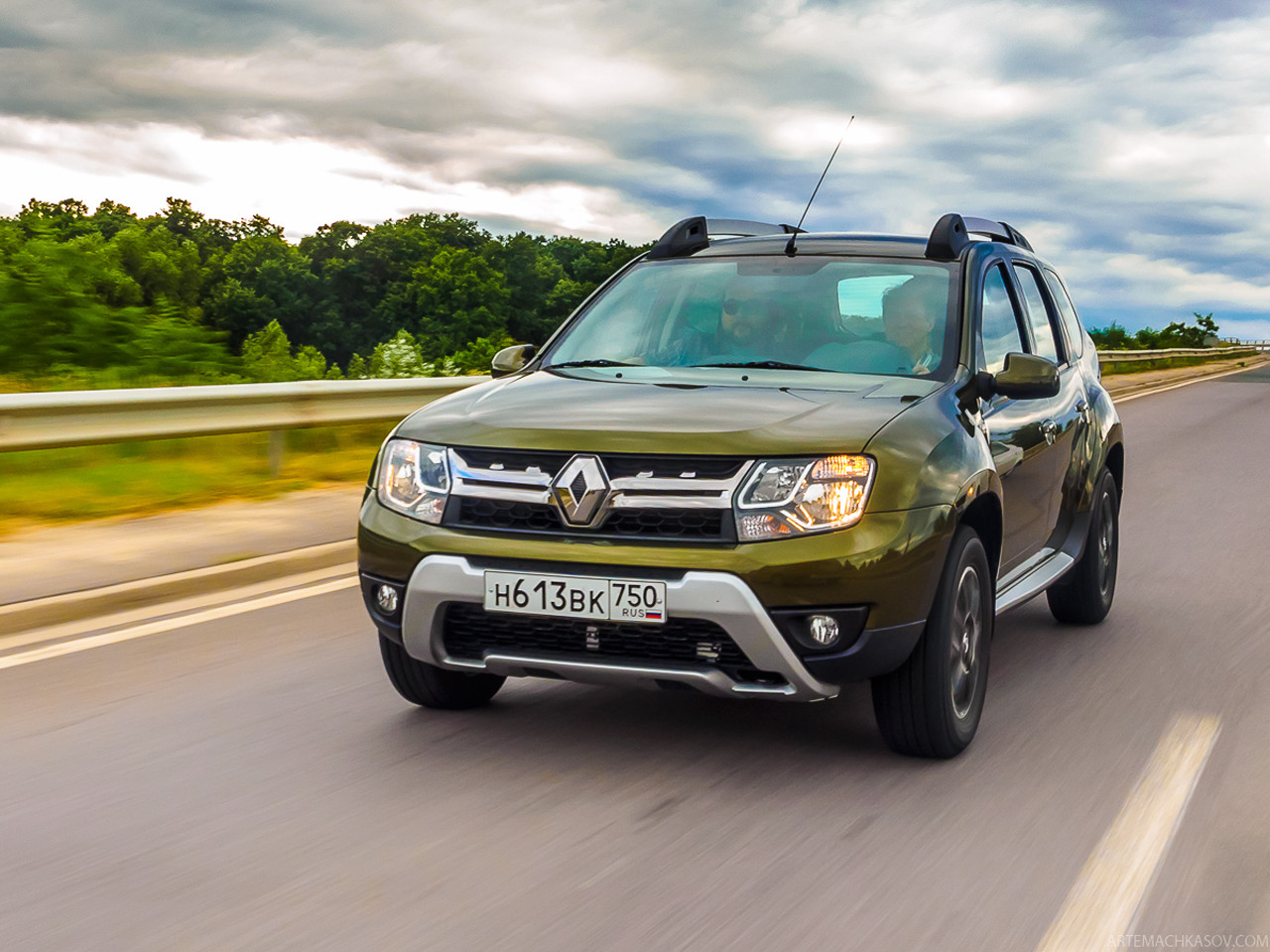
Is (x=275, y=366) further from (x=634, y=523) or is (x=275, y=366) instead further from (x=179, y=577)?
(x=634, y=523)

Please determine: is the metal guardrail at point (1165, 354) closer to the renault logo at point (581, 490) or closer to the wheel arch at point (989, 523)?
the wheel arch at point (989, 523)

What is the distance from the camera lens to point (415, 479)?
4723mm

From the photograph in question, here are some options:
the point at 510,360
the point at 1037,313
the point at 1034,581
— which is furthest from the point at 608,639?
the point at 1037,313

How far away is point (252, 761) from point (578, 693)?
4.21ft

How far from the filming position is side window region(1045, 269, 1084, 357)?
23.2ft

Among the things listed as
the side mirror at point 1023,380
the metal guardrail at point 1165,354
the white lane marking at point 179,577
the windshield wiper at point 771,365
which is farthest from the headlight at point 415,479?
the metal guardrail at point 1165,354

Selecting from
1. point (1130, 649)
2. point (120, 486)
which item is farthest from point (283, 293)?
point (1130, 649)

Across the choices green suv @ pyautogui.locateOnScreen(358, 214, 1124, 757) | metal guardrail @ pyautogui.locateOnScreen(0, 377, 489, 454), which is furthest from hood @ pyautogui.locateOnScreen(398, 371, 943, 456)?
metal guardrail @ pyautogui.locateOnScreen(0, 377, 489, 454)

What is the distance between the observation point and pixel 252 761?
15.5 feet

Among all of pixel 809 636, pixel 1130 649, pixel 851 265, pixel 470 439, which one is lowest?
pixel 1130 649

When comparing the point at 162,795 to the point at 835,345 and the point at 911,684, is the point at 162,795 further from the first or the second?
the point at 835,345

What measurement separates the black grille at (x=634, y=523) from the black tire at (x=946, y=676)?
0.76m

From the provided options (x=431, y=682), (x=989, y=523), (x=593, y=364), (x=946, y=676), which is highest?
(x=593, y=364)

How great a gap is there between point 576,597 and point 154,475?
736 cm
